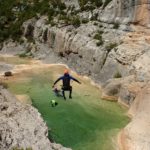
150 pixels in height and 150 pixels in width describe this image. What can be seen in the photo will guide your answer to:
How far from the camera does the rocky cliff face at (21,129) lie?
15.9 m

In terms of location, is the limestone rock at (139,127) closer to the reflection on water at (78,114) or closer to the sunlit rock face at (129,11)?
the reflection on water at (78,114)

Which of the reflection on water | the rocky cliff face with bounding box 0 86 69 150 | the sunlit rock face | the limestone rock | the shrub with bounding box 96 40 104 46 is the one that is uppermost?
the sunlit rock face

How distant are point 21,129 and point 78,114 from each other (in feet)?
25.1

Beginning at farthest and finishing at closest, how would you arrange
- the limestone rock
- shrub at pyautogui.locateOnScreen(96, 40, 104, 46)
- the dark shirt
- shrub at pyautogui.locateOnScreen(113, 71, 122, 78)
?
shrub at pyautogui.locateOnScreen(96, 40, 104, 46)
shrub at pyautogui.locateOnScreen(113, 71, 122, 78)
the dark shirt
the limestone rock

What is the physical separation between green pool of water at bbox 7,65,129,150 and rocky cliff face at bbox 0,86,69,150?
195 centimetres

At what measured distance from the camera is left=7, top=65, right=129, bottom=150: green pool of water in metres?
20.2

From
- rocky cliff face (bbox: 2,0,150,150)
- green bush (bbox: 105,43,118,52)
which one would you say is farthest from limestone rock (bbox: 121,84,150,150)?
green bush (bbox: 105,43,118,52)

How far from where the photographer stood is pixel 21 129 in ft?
57.0

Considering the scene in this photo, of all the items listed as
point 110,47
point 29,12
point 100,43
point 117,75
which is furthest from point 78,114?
point 29,12

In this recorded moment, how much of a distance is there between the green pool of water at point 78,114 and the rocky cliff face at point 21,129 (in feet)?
6.39

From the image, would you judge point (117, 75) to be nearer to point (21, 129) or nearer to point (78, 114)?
point (78, 114)

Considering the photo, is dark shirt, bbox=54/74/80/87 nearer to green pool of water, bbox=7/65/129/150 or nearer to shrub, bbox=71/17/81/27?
green pool of water, bbox=7/65/129/150

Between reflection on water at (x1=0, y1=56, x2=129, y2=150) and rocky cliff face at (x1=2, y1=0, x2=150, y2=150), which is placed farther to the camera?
rocky cliff face at (x1=2, y1=0, x2=150, y2=150)

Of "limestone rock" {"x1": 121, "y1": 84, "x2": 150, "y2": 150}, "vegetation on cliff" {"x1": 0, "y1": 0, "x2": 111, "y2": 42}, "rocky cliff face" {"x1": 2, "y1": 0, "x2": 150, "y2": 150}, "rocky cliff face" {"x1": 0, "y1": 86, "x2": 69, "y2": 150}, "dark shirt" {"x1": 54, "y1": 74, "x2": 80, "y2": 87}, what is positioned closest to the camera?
"rocky cliff face" {"x1": 0, "y1": 86, "x2": 69, "y2": 150}
